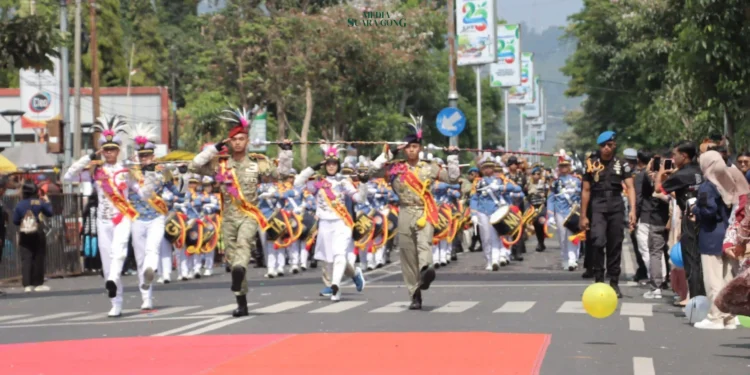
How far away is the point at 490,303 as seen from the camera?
17.9 meters

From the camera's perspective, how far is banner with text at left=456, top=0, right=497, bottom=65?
138 ft

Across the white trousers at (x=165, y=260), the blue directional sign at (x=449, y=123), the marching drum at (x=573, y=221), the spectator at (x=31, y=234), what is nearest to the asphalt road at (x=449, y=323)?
the spectator at (x=31, y=234)

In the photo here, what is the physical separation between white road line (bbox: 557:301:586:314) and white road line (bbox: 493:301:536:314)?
1.29 ft

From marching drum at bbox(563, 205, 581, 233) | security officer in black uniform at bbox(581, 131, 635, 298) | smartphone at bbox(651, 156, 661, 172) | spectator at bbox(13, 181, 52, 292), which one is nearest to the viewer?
security officer in black uniform at bbox(581, 131, 635, 298)

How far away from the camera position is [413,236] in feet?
55.5

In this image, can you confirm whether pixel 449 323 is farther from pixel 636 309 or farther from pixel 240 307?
pixel 636 309

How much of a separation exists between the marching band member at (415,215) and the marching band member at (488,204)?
9385 mm

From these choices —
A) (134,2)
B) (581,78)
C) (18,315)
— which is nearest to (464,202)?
(18,315)

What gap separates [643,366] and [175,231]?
16.1 metres

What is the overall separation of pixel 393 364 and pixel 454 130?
2462cm

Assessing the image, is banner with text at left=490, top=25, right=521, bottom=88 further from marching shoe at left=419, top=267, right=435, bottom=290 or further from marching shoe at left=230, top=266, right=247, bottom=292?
marching shoe at left=230, top=266, right=247, bottom=292

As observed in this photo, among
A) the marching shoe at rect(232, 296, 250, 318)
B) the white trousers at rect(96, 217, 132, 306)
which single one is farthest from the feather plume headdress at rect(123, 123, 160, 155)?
the marching shoe at rect(232, 296, 250, 318)

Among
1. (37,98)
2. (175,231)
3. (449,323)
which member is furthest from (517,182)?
(37,98)

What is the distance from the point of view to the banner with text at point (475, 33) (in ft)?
138
